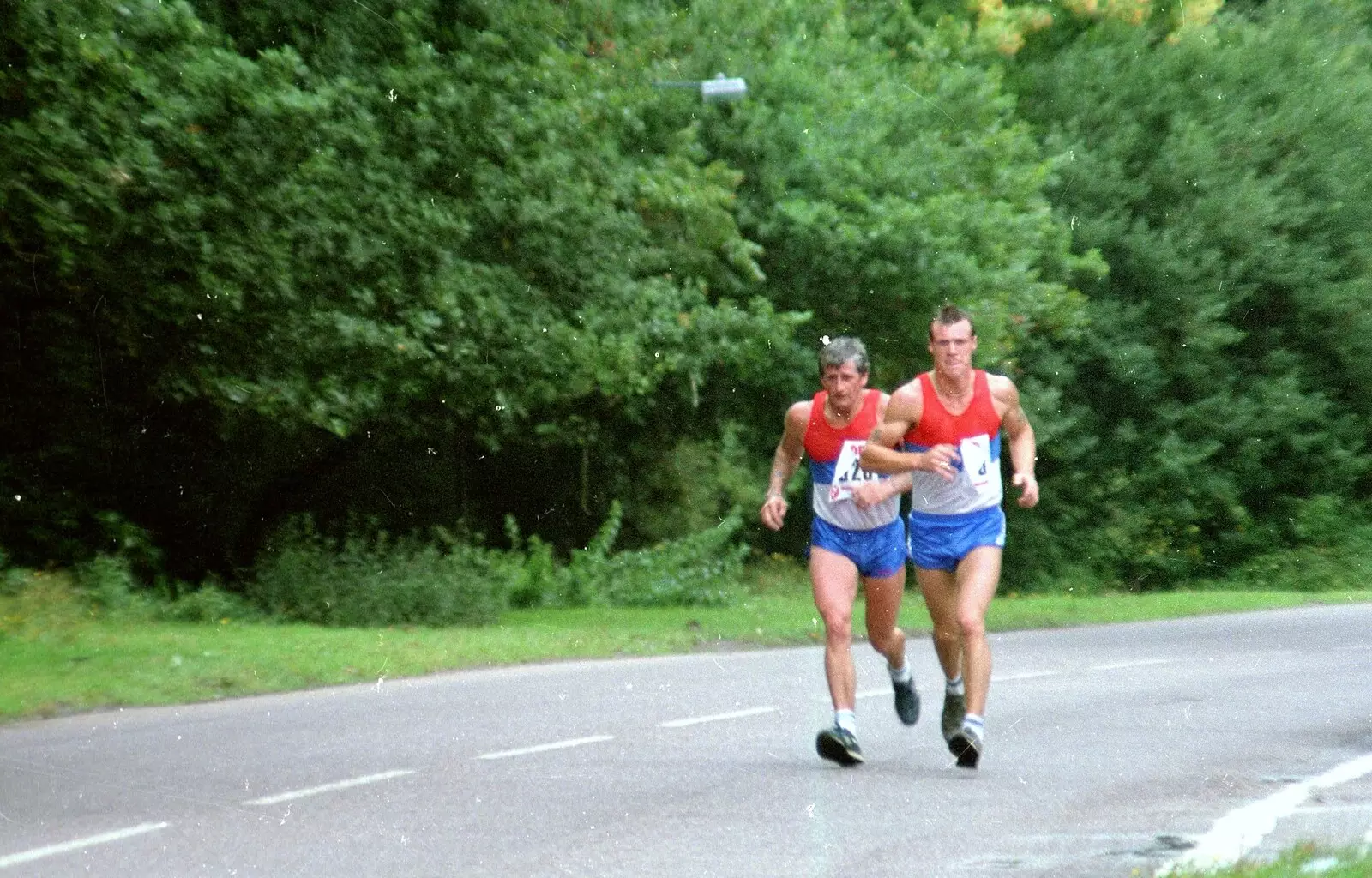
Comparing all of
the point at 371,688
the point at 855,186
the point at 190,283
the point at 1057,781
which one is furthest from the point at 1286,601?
the point at 1057,781

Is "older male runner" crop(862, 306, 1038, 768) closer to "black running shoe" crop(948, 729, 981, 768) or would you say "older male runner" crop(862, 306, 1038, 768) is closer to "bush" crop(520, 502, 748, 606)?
"black running shoe" crop(948, 729, 981, 768)

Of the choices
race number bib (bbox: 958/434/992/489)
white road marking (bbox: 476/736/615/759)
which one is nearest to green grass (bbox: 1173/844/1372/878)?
race number bib (bbox: 958/434/992/489)

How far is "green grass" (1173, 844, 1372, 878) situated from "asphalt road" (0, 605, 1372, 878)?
0.38 metres

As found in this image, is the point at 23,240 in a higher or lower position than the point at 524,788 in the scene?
higher

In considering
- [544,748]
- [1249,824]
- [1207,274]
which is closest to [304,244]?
[544,748]

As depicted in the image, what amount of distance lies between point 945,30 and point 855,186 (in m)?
7.33

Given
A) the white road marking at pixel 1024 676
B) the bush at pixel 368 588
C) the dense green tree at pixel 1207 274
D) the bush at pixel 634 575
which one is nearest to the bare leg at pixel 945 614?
the white road marking at pixel 1024 676

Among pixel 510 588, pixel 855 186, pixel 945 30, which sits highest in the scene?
pixel 945 30

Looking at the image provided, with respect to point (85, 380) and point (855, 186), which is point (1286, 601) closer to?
point (855, 186)

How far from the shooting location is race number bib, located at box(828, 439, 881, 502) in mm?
10312

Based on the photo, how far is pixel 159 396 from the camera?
76.8 feet

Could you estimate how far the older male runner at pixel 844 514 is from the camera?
1023 centimetres

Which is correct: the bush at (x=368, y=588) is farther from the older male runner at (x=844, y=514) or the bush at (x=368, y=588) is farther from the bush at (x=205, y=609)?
the older male runner at (x=844, y=514)

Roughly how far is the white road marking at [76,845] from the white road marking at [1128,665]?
10544 millimetres
